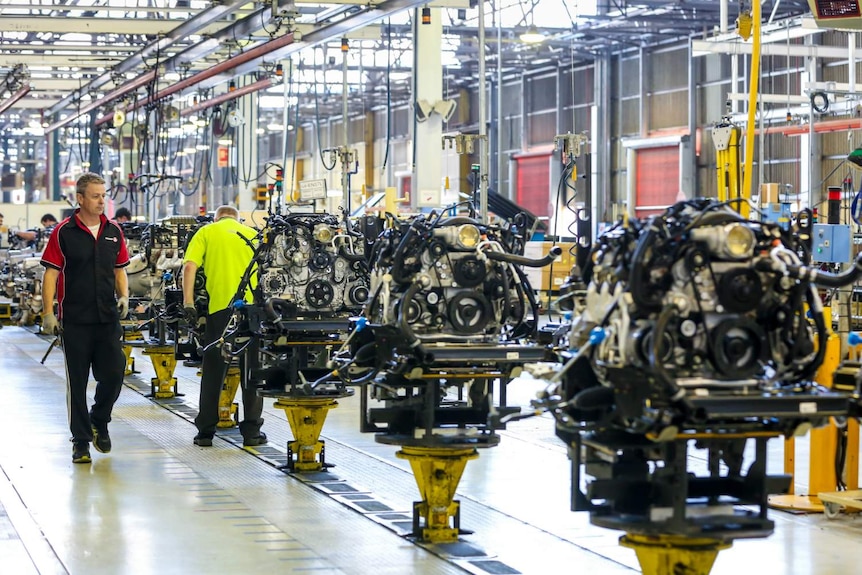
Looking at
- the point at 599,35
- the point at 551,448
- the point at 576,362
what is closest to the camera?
the point at 576,362

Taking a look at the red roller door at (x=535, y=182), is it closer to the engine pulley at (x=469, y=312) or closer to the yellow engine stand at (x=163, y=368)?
the yellow engine stand at (x=163, y=368)

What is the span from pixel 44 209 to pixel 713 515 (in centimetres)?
2636

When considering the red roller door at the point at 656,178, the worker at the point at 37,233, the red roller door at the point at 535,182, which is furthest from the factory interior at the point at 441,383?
the red roller door at the point at 535,182

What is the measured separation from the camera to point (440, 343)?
5645 millimetres

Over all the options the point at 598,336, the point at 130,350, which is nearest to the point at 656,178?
the point at 130,350

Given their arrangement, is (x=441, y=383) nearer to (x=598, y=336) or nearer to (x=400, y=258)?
(x=400, y=258)

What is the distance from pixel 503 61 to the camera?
27391 millimetres

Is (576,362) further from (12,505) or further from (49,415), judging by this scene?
(49,415)

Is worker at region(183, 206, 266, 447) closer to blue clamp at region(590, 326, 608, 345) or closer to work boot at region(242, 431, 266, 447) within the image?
work boot at region(242, 431, 266, 447)

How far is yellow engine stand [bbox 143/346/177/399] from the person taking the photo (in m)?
11.3

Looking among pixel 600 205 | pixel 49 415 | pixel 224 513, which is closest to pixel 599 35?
pixel 600 205

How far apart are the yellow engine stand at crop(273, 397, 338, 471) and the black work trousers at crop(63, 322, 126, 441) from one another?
0.97 meters

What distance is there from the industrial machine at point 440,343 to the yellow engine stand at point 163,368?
559 cm

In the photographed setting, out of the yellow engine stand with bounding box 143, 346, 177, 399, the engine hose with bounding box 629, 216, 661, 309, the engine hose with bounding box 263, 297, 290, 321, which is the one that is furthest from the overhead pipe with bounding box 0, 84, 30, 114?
the engine hose with bounding box 629, 216, 661, 309
